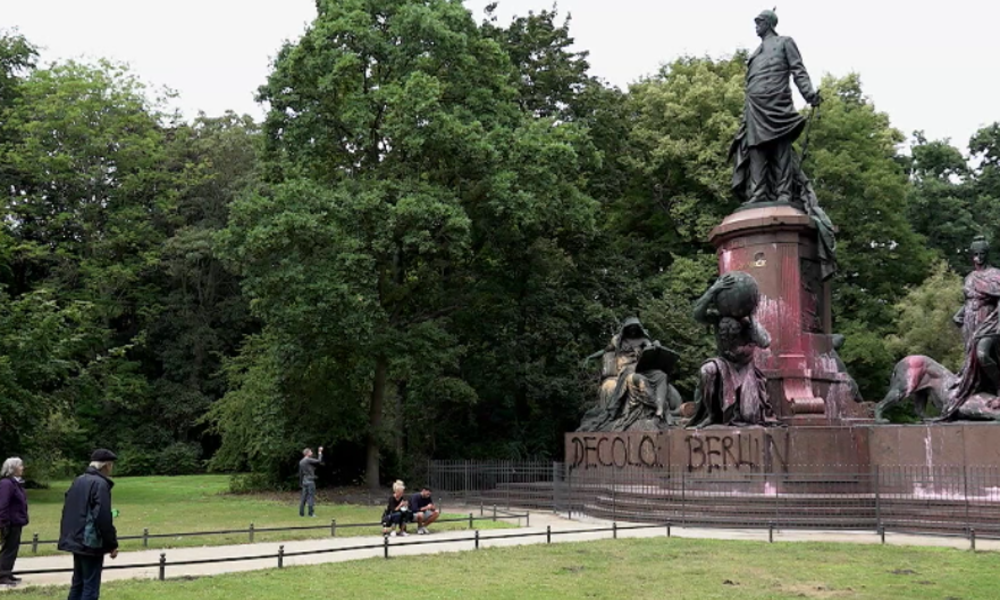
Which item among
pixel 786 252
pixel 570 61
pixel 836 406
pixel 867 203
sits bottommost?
pixel 836 406

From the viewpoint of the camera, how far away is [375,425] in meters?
29.2

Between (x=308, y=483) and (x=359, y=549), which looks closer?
(x=359, y=549)

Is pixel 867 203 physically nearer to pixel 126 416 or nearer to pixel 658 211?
pixel 658 211

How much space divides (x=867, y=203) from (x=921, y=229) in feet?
A: 29.0

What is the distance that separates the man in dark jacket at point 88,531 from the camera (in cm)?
859

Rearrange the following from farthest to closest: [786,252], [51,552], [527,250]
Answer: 1. [527,250]
2. [786,252]
3. [51,552]

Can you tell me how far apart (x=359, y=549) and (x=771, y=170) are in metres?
12.4

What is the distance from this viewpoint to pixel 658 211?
4194cm

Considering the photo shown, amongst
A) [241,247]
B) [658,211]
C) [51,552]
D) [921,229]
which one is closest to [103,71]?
[241,247]

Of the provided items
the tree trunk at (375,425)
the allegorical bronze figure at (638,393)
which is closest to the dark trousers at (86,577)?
the allegorical bronze figure at (638,393)

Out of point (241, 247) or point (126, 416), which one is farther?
point (126, 416)

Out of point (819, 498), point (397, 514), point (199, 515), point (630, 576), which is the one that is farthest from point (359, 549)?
point (199, 515)

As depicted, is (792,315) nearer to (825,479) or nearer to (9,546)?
(825,479)

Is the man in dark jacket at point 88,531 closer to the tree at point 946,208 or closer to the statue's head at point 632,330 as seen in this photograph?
the statue's head at point 632,330
